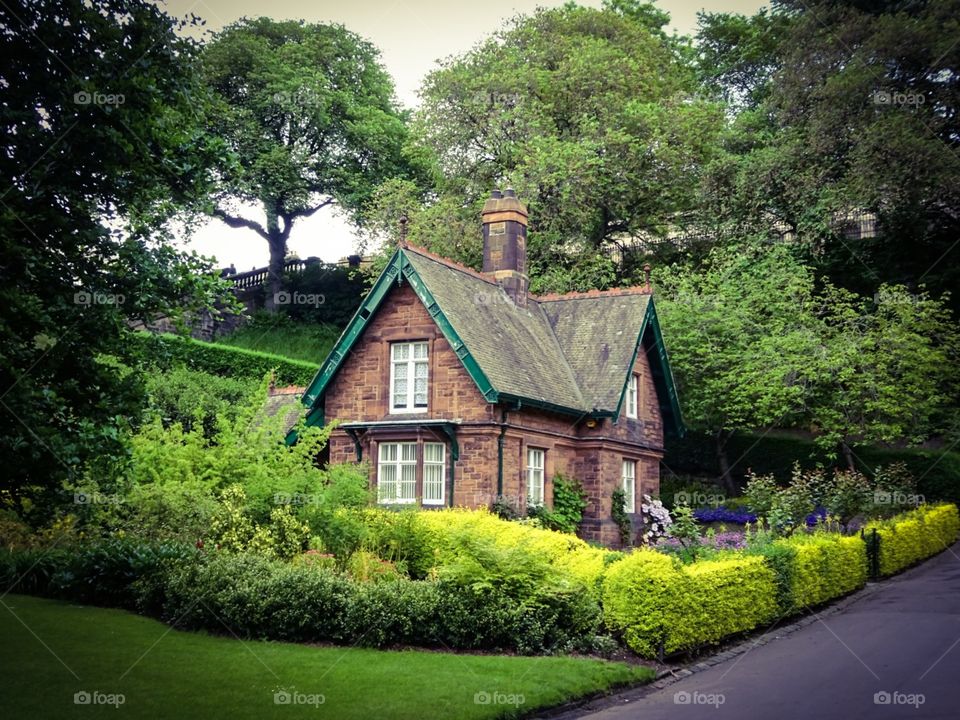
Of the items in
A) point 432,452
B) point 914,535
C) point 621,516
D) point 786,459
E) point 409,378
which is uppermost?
point 409,378

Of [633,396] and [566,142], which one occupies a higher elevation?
[566,142]

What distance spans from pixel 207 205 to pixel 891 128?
2990 cm

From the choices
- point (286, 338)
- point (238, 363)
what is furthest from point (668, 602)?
point (286, 338)

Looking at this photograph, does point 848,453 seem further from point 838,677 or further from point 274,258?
point 274,258

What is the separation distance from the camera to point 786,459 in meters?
40.1

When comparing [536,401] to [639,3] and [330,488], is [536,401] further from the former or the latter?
[639,3]

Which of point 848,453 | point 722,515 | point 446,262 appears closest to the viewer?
point 446,262

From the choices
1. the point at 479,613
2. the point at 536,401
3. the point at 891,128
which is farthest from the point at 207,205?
the point at 891,128

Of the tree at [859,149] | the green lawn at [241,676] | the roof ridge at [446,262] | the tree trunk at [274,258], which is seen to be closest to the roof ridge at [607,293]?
the roof ridge at [446,262]

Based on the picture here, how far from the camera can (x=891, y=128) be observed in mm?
36281

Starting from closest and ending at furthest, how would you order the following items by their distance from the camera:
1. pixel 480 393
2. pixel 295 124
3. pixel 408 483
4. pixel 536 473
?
1. pixel 480 393
2. pixel 408 483
3. pixel 536 473
4. pixel 295 124

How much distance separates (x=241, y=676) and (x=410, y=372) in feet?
42.9

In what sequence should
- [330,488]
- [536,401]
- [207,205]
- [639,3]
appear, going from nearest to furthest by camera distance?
[207,205], [330,488], [536,401], [639,3]

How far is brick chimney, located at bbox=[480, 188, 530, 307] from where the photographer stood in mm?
29406
